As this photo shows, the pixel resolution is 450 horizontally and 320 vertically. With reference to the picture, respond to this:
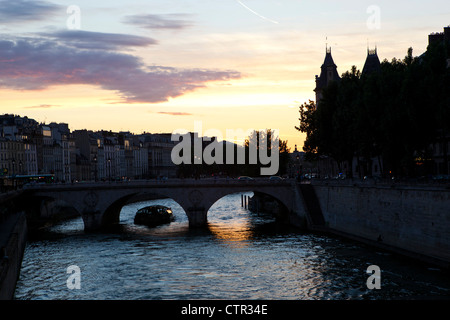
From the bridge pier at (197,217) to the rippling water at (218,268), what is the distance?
21.8ft

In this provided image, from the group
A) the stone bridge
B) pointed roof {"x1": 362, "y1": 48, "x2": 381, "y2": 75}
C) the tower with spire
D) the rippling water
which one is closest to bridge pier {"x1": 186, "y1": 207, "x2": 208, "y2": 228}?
the stone bridge

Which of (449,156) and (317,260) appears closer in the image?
(317,260)

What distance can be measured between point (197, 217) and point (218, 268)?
29915 mm

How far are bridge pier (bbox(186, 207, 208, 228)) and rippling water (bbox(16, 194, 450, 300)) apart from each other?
21.8 ft

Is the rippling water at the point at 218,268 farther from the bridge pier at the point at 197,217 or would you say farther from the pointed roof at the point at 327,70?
the pointed roof at the point at 327,70

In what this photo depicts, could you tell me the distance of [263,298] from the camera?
40875 mm

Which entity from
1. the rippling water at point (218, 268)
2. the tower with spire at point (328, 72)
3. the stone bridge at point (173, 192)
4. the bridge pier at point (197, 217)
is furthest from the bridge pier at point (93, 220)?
the tower with spire at point (328, 72)

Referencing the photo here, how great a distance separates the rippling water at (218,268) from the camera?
4228cm

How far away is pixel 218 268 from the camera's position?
50.5m

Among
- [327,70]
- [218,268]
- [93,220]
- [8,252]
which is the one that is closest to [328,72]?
[327,70]

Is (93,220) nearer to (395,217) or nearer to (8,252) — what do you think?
(395,217)
